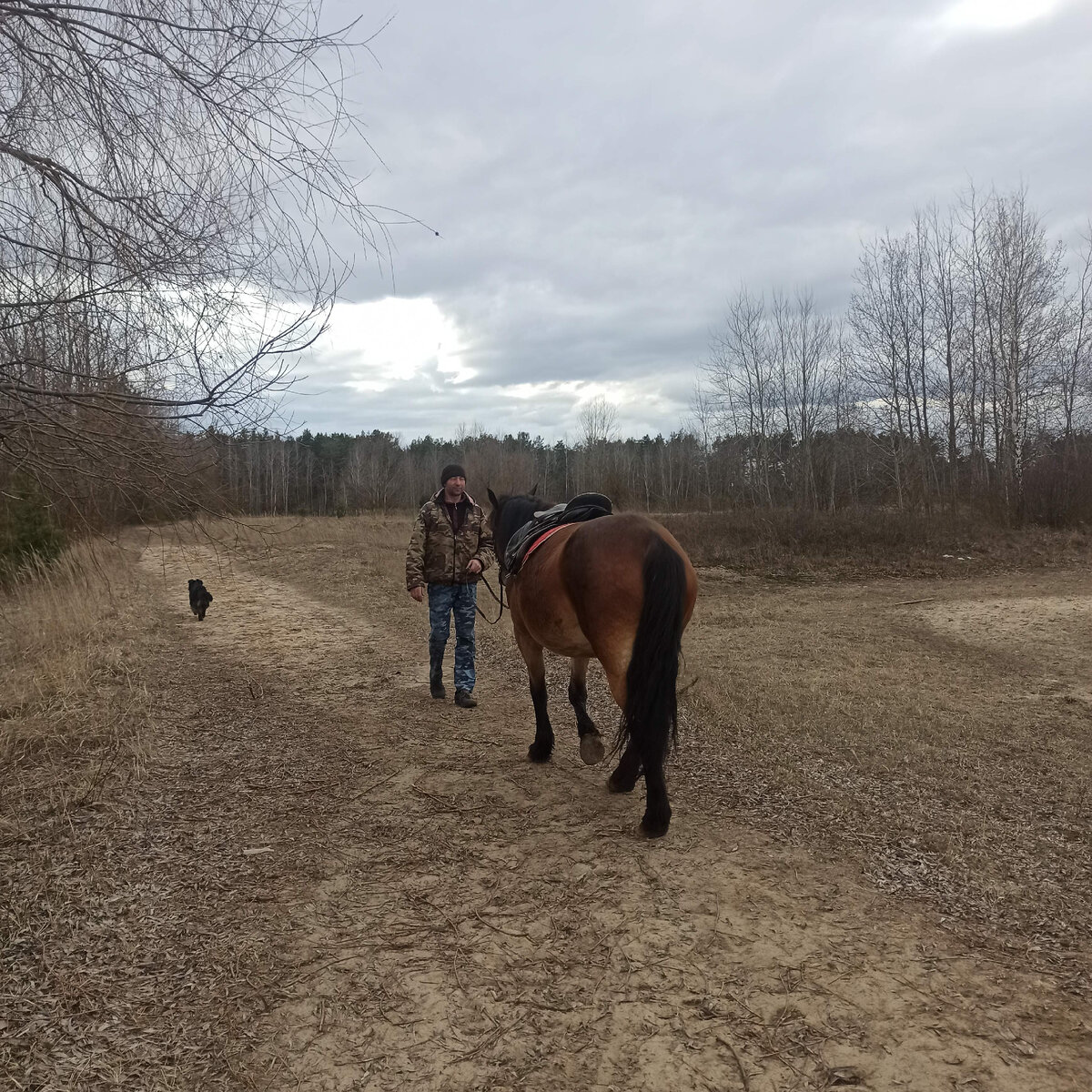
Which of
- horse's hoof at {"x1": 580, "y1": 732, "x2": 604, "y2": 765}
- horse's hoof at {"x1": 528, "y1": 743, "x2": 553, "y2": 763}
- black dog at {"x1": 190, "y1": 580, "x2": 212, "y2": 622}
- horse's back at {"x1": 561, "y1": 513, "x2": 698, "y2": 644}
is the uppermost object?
horse's back at {"x1": 561, "y1": 513, "x2": 698, "y2": 644}

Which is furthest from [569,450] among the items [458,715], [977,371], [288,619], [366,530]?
[458,715]

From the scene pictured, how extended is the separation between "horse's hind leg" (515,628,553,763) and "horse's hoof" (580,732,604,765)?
0.99ft

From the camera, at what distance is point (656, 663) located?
3.33m

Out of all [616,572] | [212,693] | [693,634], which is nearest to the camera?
[616,572]

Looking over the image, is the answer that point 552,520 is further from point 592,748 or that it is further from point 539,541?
point 592,748

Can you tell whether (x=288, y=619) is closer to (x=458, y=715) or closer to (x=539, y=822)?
(x=458, y=715)

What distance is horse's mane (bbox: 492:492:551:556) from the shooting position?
5152 mm

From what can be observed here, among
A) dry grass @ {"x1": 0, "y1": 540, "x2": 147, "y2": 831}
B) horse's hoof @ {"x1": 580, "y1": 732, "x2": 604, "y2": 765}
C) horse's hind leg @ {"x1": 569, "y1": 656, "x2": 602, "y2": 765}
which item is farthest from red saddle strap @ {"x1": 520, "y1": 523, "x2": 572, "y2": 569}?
dry grass @ {"x1": 0, "y1": 540, "x2": 147, "y2": 831}

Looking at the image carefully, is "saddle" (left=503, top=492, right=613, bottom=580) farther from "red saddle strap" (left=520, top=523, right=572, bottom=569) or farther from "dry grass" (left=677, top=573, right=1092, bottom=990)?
"dry grass" (left=677, top=573, right=1092, bottom=990)

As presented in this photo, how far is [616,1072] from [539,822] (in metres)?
1.64

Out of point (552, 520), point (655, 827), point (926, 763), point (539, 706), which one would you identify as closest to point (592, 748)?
point (539, 706)

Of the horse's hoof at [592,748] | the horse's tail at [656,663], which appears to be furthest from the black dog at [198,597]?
the horse's tail at [656,663]

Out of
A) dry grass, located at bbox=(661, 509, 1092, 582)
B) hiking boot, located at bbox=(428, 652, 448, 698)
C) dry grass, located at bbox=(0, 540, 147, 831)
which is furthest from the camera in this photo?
dry grass, located at bbox=(661, 509, 1092, 582)

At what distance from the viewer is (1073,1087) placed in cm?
186
